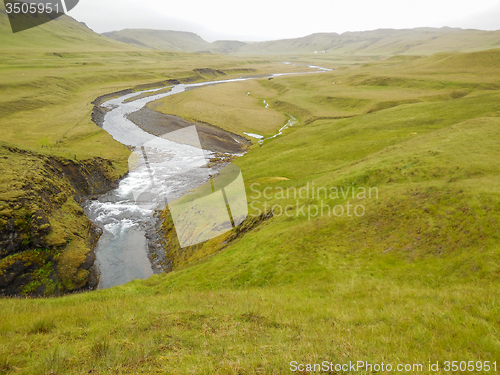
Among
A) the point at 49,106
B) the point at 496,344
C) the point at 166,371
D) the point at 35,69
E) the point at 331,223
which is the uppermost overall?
the point at 35,69

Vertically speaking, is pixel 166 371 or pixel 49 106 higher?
pixel 49 106

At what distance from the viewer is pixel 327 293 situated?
16.4m

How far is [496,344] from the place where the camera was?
817 cm

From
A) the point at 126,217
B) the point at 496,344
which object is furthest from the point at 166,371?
the point at 126,217

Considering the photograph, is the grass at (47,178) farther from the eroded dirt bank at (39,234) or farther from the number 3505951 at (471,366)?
the number 3505951 at (471,366)

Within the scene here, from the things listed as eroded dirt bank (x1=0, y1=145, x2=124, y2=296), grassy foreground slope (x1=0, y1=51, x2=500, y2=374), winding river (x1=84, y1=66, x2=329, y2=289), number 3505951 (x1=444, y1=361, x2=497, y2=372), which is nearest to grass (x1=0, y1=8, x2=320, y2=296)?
eroded dirt bank (x1=0, y1=145, x2=124, y2=296)

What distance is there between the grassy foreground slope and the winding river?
6.22 meters

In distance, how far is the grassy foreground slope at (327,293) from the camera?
8445 mm

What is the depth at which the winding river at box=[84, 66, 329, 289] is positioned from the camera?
1230 inches

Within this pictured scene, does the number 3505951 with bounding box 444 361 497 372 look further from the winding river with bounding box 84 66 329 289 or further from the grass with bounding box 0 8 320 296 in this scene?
the grass with bounding box 0 8 320 296

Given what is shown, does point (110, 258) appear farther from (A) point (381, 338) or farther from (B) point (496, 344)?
(B) point (496, 344)

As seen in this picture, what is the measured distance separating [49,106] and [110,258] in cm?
8414

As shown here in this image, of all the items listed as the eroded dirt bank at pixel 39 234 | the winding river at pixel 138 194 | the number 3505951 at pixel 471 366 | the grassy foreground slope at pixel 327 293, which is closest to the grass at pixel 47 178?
the eroded dirt bank at pixel 39 234

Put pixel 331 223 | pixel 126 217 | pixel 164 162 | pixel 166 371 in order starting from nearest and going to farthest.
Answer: pixel 166 371 < pixel 331 223 < pixel 126 217 < pixel 164 162
